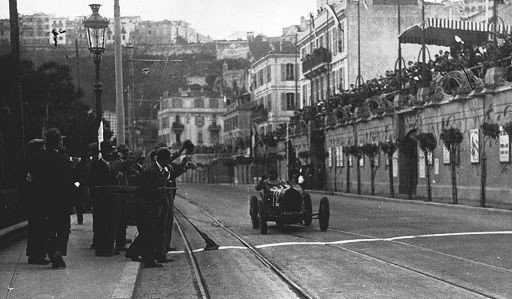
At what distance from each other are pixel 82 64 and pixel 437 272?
50.1m

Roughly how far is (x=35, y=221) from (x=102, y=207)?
93.3 inches

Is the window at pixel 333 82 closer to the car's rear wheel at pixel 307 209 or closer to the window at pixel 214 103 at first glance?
the car's rear wheel at pixel 307 209

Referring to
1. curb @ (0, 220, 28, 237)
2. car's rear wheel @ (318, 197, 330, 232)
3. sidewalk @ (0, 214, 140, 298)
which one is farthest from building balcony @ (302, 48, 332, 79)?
sidewalk @ (0, 214, 140, 298)

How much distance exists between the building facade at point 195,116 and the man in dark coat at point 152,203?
443 feet

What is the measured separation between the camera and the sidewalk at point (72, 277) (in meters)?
10.4

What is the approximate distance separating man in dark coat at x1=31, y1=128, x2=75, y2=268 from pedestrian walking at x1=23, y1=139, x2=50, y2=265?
0.07 metres

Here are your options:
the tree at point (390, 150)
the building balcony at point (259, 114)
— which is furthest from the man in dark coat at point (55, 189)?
the building balcony at point (259, 114)

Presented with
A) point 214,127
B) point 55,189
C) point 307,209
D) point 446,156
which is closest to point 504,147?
point 446,156

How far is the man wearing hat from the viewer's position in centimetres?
1505

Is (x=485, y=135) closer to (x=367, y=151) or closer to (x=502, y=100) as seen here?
(x=502, y=100)

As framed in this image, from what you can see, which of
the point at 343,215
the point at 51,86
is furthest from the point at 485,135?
the point at 51,86

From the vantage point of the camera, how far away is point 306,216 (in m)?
21.5

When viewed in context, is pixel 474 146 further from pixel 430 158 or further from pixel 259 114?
pixel 259 114

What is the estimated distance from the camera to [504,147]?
3462cm
